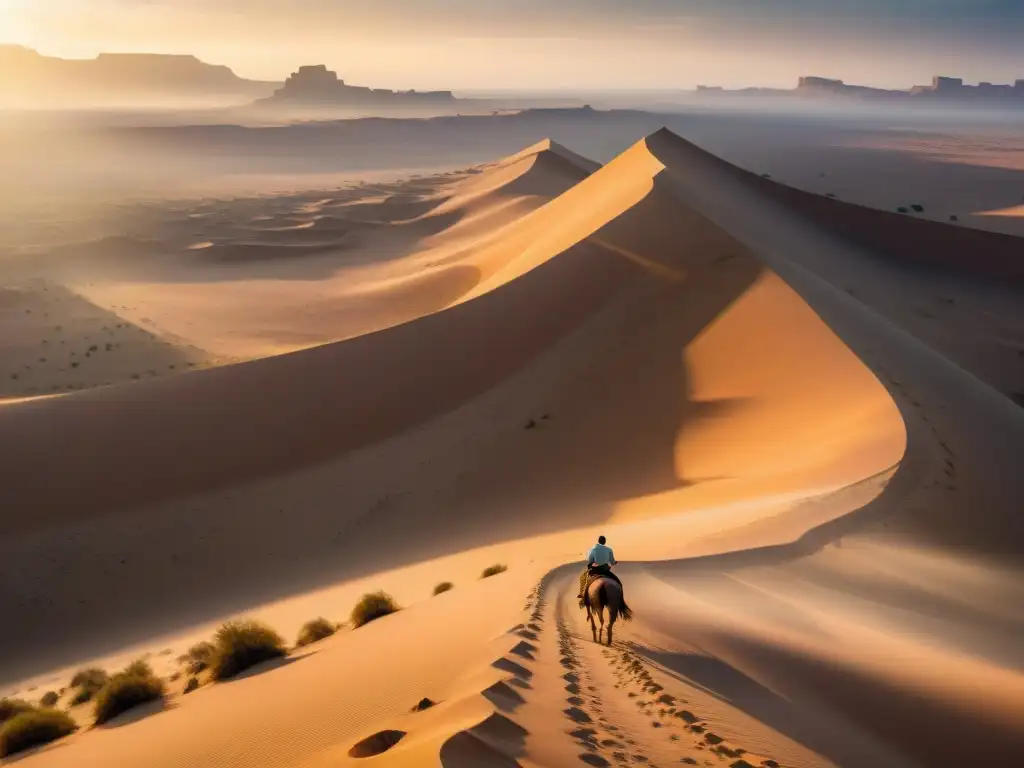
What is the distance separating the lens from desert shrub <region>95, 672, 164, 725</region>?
7.40 m

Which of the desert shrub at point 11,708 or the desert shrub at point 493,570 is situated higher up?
the desert shrub at point 493,570

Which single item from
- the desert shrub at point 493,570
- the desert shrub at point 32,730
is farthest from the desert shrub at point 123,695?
the desert shrub at point 493,570

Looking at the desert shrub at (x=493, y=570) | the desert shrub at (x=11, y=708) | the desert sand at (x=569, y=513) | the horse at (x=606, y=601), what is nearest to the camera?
the desert sand at (x=569, y=513)

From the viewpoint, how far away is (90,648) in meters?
10.5

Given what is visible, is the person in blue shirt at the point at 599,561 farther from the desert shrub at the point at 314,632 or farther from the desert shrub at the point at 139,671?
the desert shrub at the point at 139,671

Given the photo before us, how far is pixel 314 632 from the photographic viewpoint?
8773 mm

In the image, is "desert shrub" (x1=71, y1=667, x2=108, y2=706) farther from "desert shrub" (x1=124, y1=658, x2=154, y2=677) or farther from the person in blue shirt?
the person in blue shirt

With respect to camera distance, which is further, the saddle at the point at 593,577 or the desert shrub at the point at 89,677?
the desert shrub at the point at 89,677

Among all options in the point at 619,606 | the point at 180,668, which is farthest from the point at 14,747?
the point at 619,606

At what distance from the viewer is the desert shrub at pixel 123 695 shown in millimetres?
7398

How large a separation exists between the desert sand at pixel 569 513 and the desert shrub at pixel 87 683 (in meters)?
0.55

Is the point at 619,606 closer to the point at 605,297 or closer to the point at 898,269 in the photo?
the point at 605,297

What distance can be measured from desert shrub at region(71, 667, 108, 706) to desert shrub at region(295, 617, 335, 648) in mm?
1853

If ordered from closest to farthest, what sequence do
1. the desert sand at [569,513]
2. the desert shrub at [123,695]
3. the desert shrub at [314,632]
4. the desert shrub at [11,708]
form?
the desert sand at [569,513]
the desert shrub at [123,695]
the desert shrub at [11,708]
the desert shrub at [314,632]
